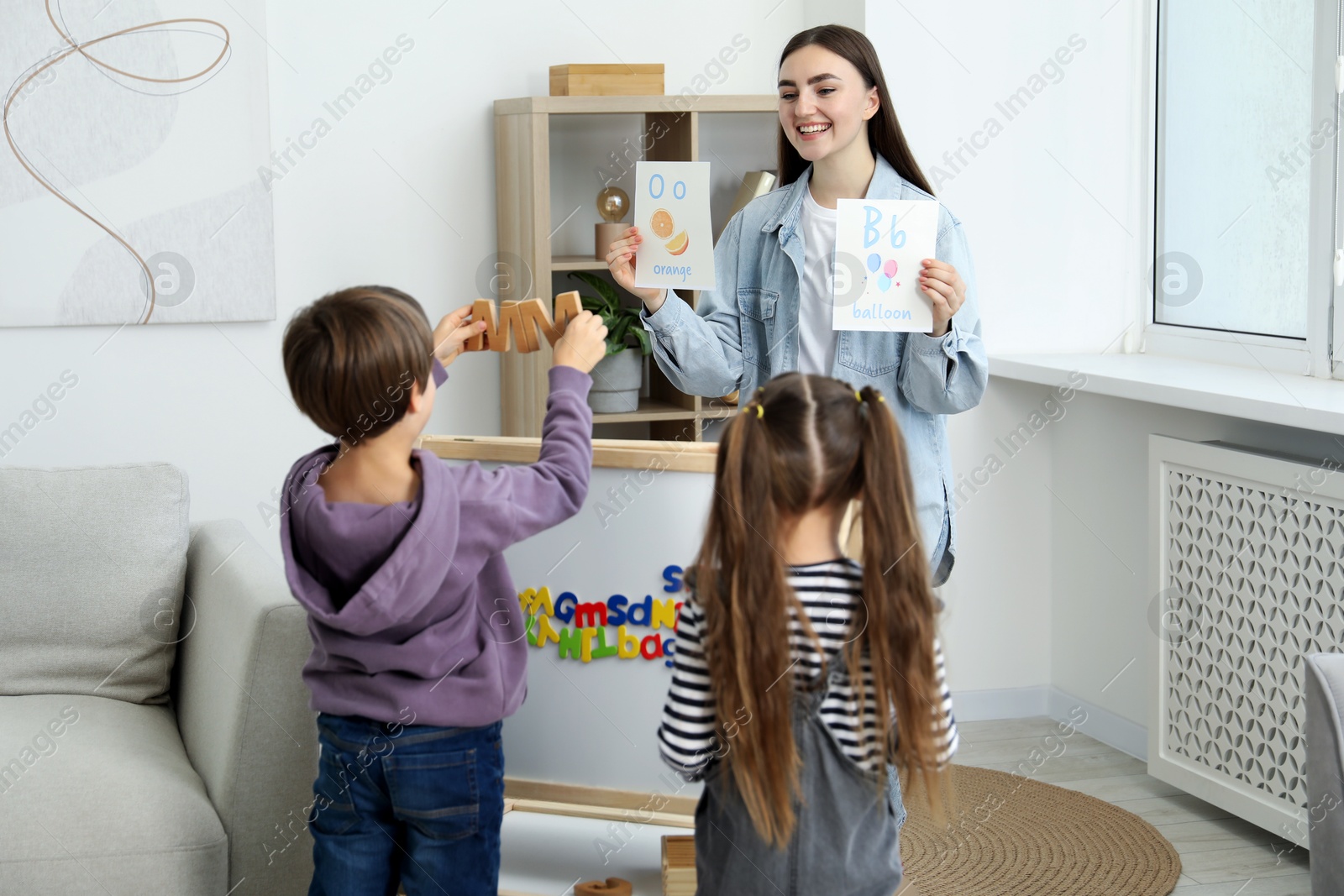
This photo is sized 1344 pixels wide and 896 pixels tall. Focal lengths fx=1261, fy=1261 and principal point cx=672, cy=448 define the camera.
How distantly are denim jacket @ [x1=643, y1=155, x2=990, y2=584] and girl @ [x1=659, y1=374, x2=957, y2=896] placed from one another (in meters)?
0.56

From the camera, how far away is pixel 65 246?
2807 mm

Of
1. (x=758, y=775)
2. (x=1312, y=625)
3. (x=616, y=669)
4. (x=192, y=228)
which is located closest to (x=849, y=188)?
(x=616, y=669)

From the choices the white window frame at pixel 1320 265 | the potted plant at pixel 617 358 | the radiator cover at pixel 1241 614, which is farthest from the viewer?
the potted plant at pixel 617 358

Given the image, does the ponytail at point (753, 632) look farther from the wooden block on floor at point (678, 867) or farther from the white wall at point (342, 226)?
the white wall at point (342, 226)

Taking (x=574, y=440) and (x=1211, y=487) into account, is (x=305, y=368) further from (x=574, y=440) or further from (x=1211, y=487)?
(x=1211, y=487)

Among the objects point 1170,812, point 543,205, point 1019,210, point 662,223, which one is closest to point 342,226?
point 543,205

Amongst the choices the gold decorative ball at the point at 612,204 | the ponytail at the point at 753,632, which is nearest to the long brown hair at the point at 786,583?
the ponytail at the point at 753,632

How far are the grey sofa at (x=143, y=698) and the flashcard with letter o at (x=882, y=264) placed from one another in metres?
0.93

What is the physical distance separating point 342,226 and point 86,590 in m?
1.18

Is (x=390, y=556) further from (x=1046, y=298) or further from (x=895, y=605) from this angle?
(x=1046, y=298)

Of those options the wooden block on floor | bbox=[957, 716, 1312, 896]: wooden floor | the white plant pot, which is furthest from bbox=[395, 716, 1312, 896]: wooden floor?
the white plant pot

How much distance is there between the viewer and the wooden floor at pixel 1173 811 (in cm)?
237

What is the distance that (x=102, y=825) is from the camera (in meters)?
1.79

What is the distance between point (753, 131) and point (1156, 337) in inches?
45.4
